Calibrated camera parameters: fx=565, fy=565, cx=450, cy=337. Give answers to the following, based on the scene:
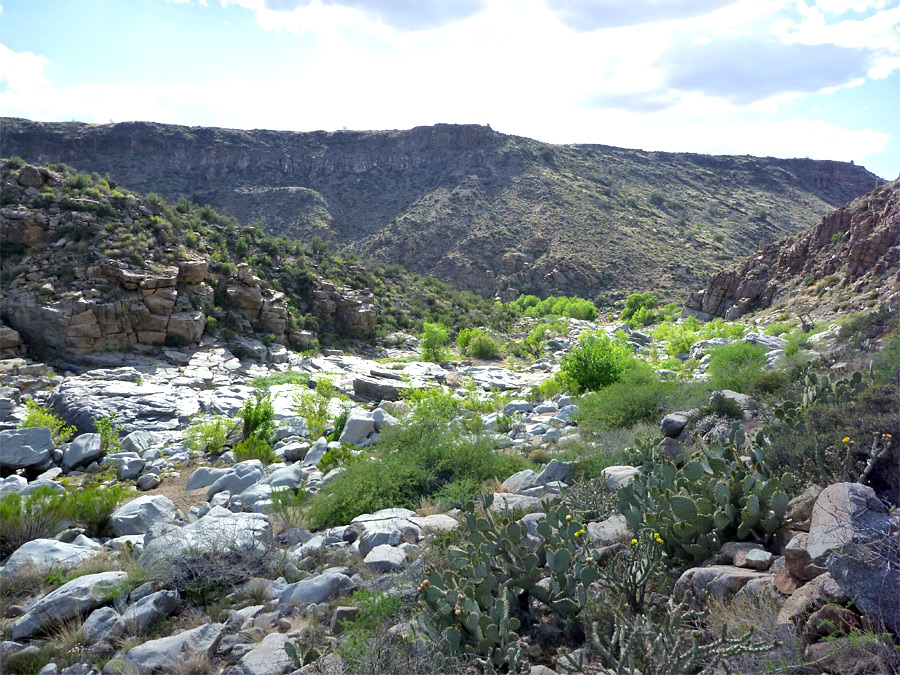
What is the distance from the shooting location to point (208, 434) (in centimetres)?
1084

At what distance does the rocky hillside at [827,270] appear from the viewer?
20.5 metres

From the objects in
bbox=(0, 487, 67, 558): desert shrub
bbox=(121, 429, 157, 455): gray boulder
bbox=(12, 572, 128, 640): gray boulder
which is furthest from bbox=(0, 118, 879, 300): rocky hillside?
bbox=(12, 572, 128, 640): gray boulder

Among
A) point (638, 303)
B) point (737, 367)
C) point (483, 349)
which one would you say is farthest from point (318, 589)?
point (638, 303)

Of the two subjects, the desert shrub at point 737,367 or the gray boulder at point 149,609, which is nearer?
the gray boulder at point 149,609

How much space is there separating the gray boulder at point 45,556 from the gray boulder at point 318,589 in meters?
2.49

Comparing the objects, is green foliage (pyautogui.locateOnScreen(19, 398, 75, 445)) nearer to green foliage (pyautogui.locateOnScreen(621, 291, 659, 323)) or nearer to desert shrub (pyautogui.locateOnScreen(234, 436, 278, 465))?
desert shrub (pyautogui.locateOnScreen(234, 436, 278, 465))

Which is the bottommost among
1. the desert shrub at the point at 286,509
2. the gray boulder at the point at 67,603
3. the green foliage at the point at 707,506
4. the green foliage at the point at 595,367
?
the desert shrub at the point at 286,509

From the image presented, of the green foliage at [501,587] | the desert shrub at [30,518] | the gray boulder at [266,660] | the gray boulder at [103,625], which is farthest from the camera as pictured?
the desert shrub at [30,518]

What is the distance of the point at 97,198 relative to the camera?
68.6 feet

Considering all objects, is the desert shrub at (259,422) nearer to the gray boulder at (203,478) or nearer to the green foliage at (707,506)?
the gray boulder at (203,478)

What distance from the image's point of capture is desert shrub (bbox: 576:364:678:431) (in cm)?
908

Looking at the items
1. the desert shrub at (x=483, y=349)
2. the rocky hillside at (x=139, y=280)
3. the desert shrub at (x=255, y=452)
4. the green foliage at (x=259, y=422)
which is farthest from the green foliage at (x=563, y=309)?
the desert shrub at (x=255, y=452)

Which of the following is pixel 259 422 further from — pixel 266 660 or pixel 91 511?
pixel 266 660

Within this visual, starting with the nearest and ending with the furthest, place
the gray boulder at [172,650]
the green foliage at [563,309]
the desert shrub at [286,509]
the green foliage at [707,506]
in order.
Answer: the gray boulder at [172,650] < the green foliage at [707,506] < the desert shrub at [286,509] < the green foliage at [563,309]
